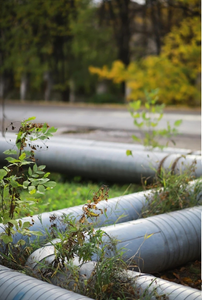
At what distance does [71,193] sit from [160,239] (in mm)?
2180

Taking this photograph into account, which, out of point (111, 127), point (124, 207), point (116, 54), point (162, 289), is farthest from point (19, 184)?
point (116, 54)

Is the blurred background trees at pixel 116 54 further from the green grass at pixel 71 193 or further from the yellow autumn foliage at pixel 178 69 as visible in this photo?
the green grass at pixel 71 193

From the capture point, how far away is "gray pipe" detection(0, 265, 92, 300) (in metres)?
2.10

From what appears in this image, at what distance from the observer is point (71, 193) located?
5191 millimetres

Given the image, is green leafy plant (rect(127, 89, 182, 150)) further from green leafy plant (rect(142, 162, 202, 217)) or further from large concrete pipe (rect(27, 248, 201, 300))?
large concrete pipe (rect(27, 248, 201, 300))

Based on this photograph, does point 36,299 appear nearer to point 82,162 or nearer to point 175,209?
point 175,209

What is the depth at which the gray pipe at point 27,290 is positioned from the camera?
6.88ft

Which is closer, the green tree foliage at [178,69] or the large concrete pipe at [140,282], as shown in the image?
the large concrete pipe at [140,282]

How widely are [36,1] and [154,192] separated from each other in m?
9.05

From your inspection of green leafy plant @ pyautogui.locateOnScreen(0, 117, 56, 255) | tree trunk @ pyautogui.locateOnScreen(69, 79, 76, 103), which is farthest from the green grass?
tree trunk @ pyautogui.locateOnScreen(69, 79, 76, 103)

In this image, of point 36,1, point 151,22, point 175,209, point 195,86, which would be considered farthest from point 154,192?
point 151,22

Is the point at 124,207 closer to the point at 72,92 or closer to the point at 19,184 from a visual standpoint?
the point at 19,184

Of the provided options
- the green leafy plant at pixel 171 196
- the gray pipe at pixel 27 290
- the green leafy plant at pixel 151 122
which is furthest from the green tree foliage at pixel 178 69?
the gray pipe at pixel 27 290

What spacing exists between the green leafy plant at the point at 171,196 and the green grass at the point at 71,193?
0.74 metres
